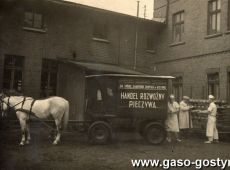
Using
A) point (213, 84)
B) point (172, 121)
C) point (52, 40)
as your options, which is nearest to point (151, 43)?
point (213, 84)

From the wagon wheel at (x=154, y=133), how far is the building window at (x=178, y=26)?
349 inches

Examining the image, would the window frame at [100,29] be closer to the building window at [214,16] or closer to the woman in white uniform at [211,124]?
the building window at [214,16]

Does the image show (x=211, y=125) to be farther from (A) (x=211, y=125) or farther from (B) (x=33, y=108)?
(B) (x=33, y=108)

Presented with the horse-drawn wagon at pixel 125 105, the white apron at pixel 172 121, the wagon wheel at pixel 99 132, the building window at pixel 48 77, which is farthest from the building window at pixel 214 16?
the wagon wheel at pixel 99 132

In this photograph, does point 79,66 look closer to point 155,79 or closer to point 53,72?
point 53,72

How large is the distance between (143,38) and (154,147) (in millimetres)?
10918

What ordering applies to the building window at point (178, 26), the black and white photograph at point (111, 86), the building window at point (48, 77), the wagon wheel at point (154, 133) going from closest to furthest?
1. the black and white photograph at point (111, 86)
2. the wagon wheel at point (154, 133)
3. the building window at point (48, 77)
4. the building window at point (178, 26)

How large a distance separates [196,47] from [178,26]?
7.59 ft

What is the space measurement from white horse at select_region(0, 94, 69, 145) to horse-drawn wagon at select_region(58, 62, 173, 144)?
49cm

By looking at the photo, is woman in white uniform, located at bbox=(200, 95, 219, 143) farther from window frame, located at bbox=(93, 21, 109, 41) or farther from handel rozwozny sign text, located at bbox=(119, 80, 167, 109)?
window frame, located at bbox=(93, 21, 109, 41)

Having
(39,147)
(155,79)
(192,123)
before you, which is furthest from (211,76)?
(39,147)

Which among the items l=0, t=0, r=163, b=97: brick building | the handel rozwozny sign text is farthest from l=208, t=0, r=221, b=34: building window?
the handel rozwozny sign text

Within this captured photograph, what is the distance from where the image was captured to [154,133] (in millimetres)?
11398

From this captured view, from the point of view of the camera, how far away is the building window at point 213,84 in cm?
1639
